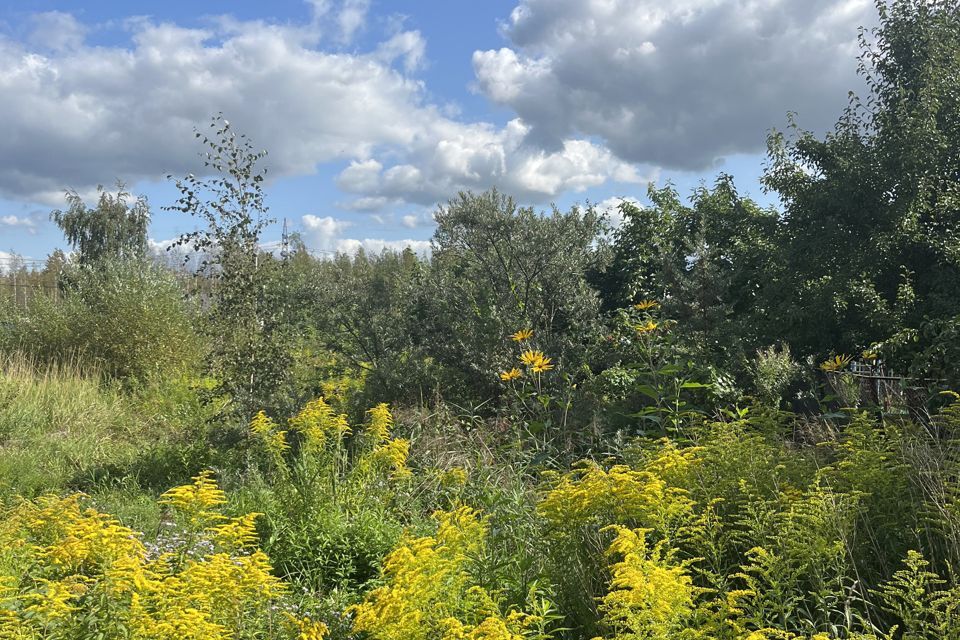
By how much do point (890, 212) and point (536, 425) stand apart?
366cm

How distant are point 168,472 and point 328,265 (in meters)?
3.60

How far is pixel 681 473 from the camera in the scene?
3.35 meters

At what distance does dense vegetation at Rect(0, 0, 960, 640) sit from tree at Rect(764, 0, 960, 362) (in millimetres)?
30

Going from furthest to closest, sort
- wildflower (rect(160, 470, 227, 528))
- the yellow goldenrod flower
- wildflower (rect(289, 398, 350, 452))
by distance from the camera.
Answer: the yellow goldenrod flower → wildflower (rect(289, 398, 350, 452)) → wildflower (rect(160, 470, 227, 528))

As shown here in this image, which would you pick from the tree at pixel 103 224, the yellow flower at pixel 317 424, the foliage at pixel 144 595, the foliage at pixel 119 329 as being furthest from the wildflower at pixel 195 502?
the tree at pixel 103 224

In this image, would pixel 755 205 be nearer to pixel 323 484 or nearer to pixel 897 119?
pixel 897 119

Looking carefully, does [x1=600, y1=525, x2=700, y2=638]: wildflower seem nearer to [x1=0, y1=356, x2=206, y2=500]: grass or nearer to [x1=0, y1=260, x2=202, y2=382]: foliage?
[x1=0, y1=356, x2=206, y2=500]: grass

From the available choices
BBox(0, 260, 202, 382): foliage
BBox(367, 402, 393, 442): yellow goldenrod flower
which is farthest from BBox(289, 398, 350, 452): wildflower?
BBox(0, 260, 202, 382): foliage

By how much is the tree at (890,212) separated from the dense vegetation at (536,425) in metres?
0.03

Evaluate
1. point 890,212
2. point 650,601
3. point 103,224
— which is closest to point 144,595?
point 650,601

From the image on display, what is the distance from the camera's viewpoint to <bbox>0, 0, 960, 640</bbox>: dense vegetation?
2596mm

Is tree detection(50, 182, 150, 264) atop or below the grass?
atop

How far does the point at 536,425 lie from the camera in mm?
5895

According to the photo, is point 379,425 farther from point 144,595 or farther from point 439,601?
point 439,601
